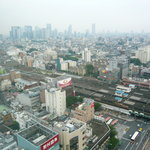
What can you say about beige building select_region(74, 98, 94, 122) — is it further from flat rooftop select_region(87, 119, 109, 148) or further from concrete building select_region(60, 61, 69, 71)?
concrete building select_region(60, 61, 69, 71)

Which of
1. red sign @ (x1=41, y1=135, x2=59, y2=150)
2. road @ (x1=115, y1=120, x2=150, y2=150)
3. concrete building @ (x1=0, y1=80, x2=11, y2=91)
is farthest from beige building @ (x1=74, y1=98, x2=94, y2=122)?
concrete building @ (x1=0, y1=80, x2=11, y2=91)

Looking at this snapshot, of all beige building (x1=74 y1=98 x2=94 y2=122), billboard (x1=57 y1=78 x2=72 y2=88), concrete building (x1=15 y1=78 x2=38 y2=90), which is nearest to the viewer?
beige building (x1=74 y1=98 x2=94 y2=122)

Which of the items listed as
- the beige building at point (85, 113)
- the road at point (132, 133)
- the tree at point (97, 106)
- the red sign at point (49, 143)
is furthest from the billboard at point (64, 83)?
the red sign at point (49, 143)

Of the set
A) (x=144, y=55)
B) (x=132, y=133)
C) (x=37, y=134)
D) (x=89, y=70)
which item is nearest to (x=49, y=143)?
(x=37, y=134)

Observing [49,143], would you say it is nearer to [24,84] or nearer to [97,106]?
[97,106]

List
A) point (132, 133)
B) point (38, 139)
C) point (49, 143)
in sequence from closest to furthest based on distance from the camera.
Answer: point (49, 143), point (38, 139), point (132, 133)

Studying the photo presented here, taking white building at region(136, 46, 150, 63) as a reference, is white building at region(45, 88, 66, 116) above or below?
below

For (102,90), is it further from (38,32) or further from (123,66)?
(38,32)

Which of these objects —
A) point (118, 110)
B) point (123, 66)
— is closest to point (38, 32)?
point (123, 66)
